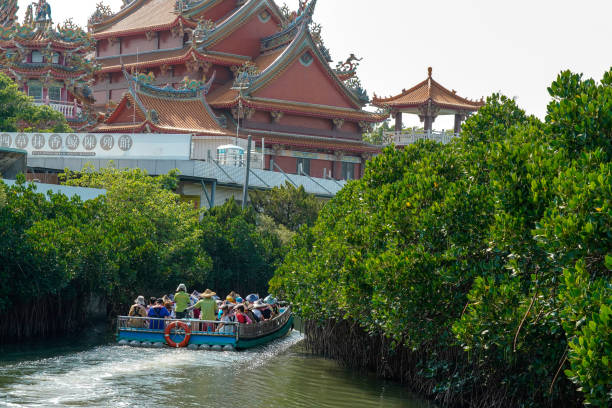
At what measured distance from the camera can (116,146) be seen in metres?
38.4

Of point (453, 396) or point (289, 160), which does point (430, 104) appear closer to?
point (289, 160)

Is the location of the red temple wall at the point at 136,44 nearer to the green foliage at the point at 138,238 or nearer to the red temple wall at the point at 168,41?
the red temple wall at the point at 168,41

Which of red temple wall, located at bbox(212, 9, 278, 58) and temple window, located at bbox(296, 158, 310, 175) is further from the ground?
red temple wall, located at bbox(212, 9, 278, 58)

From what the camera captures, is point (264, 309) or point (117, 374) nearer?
point (117, 374)

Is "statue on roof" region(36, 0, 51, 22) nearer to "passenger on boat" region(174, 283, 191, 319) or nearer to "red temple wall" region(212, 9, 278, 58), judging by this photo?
"red temple wall" region(212, 9, 278, 58)

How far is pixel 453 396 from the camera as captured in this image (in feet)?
57.6

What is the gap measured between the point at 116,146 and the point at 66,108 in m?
16.0

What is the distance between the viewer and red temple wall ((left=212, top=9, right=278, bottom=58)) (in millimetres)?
53719

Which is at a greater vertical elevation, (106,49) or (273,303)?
(106,49)

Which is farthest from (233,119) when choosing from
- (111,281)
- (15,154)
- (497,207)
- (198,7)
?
(497,207)

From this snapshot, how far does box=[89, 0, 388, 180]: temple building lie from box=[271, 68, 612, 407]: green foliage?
2789 centimetres

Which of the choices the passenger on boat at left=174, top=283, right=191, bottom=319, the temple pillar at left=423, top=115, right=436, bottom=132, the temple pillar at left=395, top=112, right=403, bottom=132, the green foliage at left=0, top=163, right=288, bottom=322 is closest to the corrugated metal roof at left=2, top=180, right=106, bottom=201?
the green foliage at left=0, top=163, right=288, bottom=322

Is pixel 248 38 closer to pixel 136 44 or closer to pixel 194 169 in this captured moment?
pixel 136 44

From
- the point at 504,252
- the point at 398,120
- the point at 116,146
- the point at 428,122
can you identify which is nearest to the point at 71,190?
the point at 116,146
